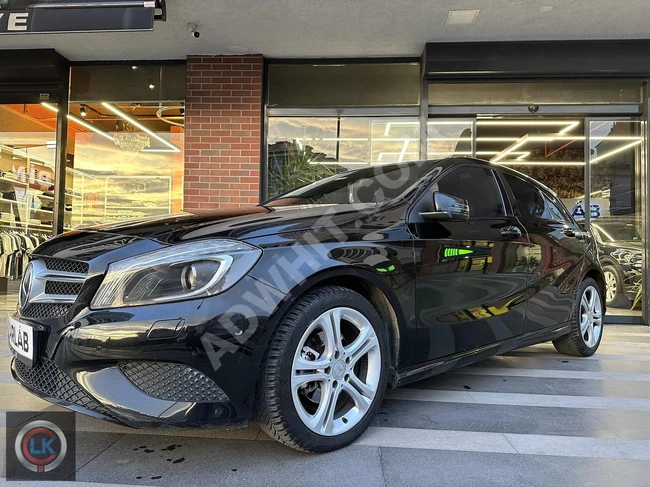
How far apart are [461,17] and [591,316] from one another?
350 cm

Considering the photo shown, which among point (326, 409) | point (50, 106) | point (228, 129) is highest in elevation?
point (50, 106)

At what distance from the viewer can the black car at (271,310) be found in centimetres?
172

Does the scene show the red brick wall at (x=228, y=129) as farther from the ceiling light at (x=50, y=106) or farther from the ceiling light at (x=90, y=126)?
the ceiling light at (x=50, y=106)

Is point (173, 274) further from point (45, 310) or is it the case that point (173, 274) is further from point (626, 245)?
point (626, 245)

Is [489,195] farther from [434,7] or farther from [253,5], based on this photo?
[253,5]

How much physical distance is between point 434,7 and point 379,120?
1.79 m

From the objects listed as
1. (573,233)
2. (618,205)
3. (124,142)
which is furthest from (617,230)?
(124,142)

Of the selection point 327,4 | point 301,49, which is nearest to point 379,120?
point 301,49

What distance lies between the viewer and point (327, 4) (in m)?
5.05

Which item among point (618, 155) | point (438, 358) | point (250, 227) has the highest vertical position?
point (618, 155)

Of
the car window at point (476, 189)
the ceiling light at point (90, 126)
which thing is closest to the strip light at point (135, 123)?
the ceiling light at point (90, 126)

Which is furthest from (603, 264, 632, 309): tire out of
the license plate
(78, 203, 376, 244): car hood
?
the license plate

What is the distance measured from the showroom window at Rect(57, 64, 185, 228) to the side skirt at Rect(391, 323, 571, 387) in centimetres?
521

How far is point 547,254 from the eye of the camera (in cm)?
342
